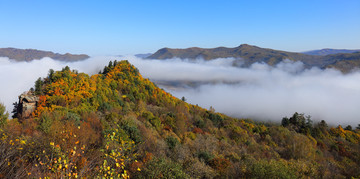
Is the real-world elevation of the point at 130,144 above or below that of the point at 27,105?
above

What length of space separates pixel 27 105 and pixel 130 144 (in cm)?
2262

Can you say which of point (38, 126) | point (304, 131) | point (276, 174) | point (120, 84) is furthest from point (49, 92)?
point (304, 131)

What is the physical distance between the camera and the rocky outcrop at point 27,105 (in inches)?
1015

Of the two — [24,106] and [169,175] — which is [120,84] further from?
[169,175]

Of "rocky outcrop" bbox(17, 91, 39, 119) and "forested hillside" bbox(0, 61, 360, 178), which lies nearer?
"forested hillside" bbox(0, 61, 360, 178)

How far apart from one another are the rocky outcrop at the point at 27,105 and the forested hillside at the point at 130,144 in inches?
26.7

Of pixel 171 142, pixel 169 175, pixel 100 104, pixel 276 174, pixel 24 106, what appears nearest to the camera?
pixel 169 175

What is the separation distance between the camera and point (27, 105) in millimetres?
26688

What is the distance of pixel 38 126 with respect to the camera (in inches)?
683

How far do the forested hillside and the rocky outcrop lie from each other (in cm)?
68

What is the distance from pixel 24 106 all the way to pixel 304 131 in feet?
225

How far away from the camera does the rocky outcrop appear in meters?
25.8

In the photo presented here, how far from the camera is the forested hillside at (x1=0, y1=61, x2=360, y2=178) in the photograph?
7.77 m

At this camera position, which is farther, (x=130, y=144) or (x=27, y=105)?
(x=27, y=105)
